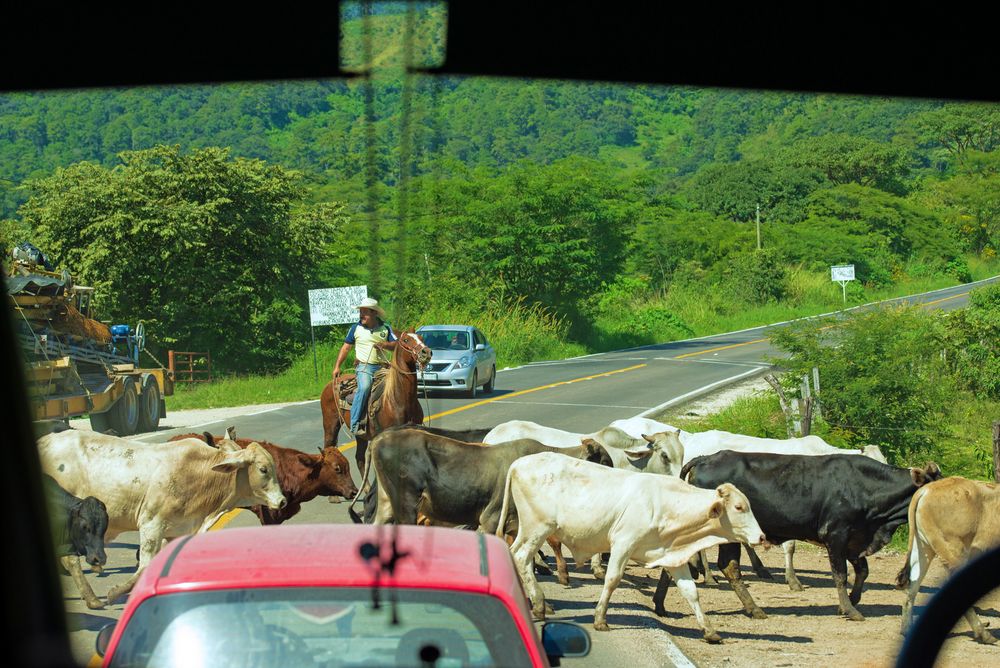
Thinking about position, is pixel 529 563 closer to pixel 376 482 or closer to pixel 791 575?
pixel 376 482

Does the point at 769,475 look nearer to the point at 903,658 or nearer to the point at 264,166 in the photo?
the point at 903,658

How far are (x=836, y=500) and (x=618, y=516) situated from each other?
8.35 feet

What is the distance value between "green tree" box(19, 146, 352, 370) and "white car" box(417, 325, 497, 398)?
37.7 ft

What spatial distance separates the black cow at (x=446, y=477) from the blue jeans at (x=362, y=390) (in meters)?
3.81

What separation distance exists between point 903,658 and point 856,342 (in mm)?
17962

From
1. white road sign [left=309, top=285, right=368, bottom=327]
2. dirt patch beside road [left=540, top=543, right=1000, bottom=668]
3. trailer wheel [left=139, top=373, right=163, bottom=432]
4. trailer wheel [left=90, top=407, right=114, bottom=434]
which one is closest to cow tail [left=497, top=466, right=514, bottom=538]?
dirt patch beside road [left=540, top=543, right=1000, bottom=668]

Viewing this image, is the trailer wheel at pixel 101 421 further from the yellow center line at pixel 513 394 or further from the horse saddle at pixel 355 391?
the horse saddle at pixel 355 391

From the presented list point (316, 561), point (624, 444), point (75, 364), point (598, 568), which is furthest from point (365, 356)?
point (316, 561)

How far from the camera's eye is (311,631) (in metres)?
3.65

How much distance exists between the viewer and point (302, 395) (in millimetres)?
30094

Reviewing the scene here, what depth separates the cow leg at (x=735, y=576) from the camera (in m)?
9.97

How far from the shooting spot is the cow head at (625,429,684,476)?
12.0 meters

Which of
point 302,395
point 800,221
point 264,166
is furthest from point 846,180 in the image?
point 302,395

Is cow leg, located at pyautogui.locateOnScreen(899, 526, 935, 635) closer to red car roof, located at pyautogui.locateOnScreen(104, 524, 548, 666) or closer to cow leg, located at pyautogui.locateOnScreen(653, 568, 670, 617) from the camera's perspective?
cow leg, located at pyautogui.locateOnScreen(653, 568, 670, 617)
